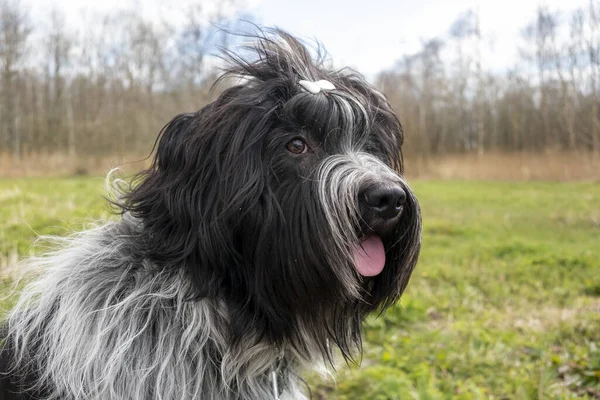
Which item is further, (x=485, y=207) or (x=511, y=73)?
(x=511, y=73)

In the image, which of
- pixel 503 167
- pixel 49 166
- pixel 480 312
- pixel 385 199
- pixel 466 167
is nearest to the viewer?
pixel 385 199

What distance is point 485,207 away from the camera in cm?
1295

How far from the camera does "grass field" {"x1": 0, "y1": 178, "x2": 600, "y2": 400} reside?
3.34m

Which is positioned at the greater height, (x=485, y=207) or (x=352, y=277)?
(x=352, y=277)

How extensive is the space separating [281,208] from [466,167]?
22.0 metres

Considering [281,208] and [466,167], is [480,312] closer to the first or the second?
[281,208]

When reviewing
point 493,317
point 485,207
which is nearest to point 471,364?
point 493,317

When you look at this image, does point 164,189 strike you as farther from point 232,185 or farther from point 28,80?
point 28,80

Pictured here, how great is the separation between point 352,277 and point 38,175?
1874 cm

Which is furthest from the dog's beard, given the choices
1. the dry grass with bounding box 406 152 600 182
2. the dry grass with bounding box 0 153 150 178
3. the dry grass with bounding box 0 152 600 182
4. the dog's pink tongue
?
the dry grass with bounding box 0 153 150 178

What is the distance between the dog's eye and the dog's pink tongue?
0.39 metres

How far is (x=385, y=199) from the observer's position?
5.92ft

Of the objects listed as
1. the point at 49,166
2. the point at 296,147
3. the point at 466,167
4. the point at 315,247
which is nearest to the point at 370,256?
the point at 315,247

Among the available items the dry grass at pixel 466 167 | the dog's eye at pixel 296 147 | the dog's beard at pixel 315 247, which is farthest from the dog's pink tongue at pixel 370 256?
the dry grass at pixel 466 167
